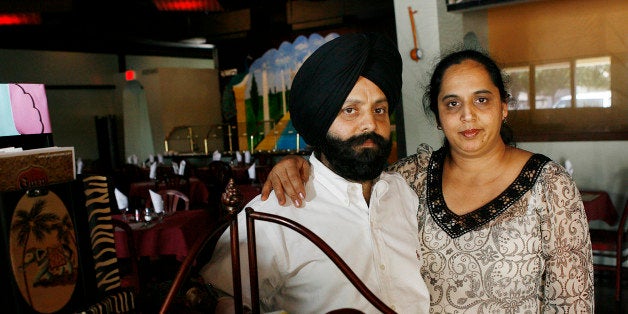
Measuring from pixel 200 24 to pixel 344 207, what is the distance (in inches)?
456

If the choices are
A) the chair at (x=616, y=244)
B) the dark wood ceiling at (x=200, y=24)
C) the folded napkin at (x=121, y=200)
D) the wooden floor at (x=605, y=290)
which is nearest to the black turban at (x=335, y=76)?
the wooden floor at (x=605, y=290)

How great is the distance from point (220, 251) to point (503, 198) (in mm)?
1002

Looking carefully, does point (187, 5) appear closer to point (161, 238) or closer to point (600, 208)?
point (161, 238)

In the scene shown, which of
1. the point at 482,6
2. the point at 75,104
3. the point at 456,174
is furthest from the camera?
the point at 75,104

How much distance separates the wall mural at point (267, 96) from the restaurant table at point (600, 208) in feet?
23.3

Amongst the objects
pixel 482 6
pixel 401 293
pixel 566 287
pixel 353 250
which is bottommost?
pixel 566 287

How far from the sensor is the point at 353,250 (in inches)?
50.8

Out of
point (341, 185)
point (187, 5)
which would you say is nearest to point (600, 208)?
point (341, 185)

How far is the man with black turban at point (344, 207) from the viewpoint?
125 cm

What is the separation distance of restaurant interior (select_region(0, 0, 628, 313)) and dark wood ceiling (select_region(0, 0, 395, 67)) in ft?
0.11

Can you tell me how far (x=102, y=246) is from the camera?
816 millimetres

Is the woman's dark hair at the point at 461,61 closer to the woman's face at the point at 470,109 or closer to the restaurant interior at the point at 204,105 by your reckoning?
the woman's face at the point at 470,109

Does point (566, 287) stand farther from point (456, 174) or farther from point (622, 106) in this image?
point (622, 106)

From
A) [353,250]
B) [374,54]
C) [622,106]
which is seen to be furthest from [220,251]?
[622,106]
